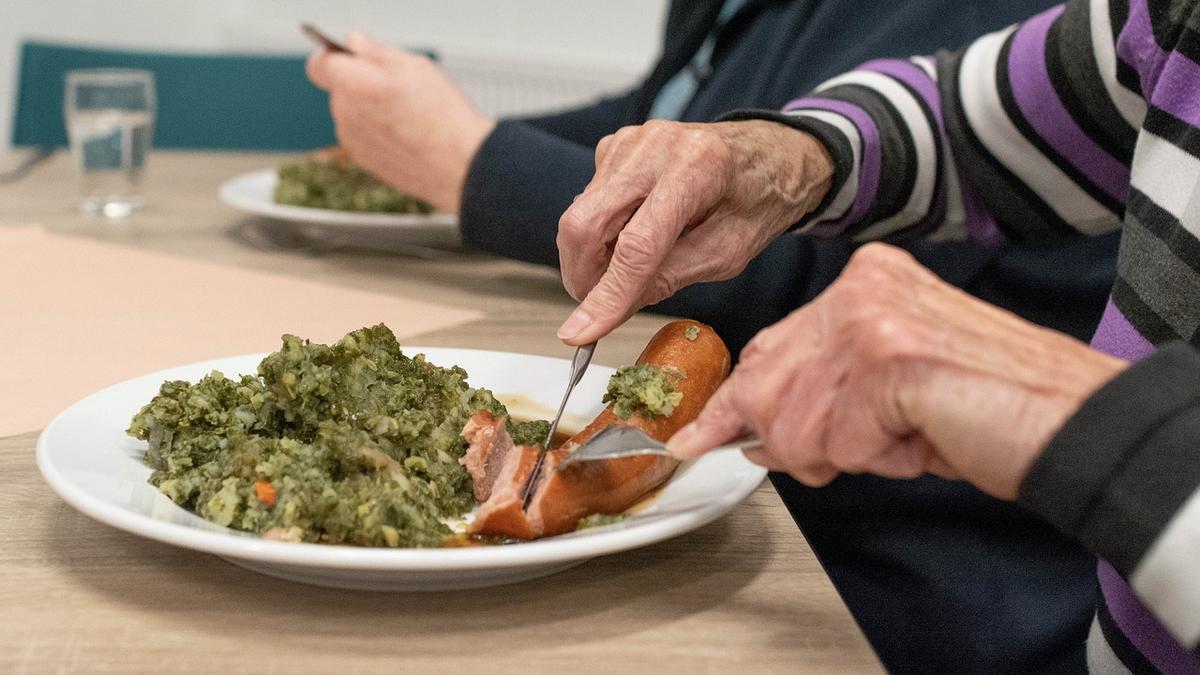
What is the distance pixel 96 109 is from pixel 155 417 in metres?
1.21

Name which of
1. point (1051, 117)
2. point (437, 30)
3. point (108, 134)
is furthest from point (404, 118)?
point (437, 30)

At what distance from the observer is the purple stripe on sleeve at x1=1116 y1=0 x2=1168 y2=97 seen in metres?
1.13

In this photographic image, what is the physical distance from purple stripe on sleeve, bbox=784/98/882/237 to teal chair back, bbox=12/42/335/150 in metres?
1.76

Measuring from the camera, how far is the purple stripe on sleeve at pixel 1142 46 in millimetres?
1133

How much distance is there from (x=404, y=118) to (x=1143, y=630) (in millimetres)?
1045

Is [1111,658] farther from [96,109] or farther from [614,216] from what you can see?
[96,109]

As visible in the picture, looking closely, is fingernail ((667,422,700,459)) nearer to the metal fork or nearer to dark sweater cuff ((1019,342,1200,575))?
the metal fork

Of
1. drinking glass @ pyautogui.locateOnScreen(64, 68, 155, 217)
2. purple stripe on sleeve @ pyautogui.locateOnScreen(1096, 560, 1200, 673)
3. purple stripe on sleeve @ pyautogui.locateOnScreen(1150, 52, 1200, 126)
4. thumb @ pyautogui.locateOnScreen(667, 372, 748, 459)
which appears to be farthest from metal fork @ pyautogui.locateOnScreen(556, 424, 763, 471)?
drinking glass @ pyautogui.locateOnScreen(64, 68, 155, 217)

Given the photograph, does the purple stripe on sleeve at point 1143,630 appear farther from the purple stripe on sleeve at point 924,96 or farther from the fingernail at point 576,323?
the purple stripe on sleeve at point 924,96

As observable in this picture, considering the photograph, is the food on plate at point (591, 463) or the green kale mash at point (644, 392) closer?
the food on plate at point (591, 463)

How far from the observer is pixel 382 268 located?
1.63 m

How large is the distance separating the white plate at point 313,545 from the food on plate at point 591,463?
2cm

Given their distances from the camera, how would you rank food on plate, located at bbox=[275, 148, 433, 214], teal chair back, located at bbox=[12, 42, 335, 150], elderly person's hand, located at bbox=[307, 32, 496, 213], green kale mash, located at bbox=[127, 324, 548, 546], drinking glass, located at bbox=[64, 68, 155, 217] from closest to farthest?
green kale mash, located at bbox=[127, 324, 548, 546] → elderly person's hand, located at bbox=[307, 32, 496, 213] → food on plate, located at bbox=[275, 148, 433, 214] → drinking glass, located at bbox=[64, 68, 155, 217] → teal chair back, located at bbox=[12, 42, 335, 150]

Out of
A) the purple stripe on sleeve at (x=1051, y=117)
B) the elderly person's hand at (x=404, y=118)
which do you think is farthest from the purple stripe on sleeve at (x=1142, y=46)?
the elderly person's hand at (x=404, y=118)
